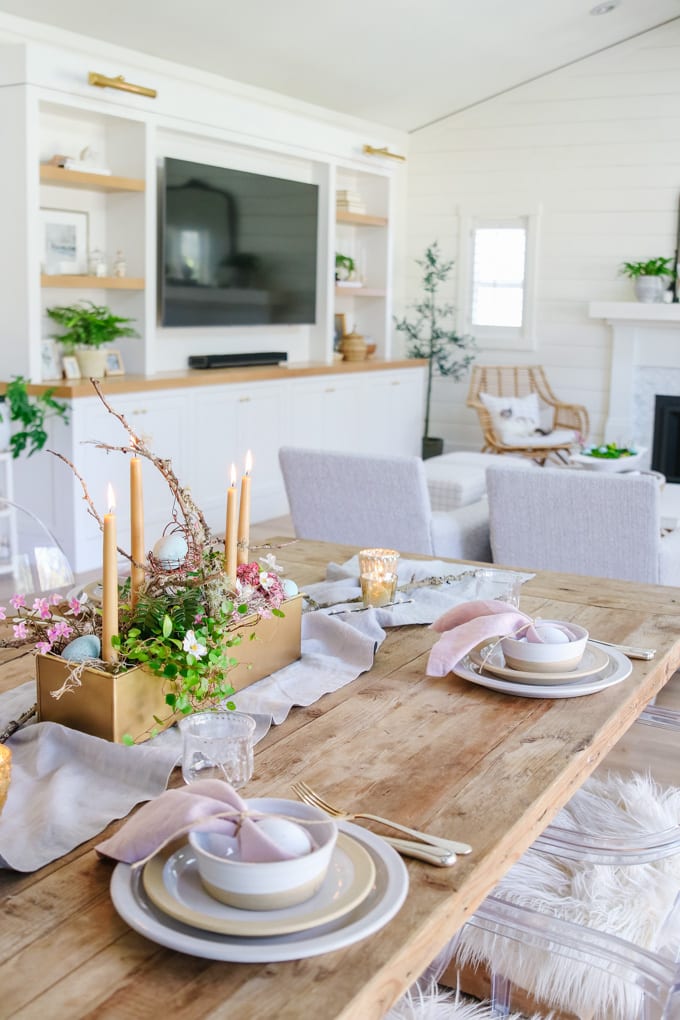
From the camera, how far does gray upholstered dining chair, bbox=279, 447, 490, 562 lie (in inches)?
146

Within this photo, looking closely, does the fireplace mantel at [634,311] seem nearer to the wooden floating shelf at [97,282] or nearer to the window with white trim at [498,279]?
the window with white trim at [498,279]

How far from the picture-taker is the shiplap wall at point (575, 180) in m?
7.85

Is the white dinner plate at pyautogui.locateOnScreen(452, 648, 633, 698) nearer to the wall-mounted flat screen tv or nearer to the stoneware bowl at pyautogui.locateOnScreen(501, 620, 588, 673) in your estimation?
the stoneware bowl at pyautogui.locateOnScreen(501, 620, 588, 673)

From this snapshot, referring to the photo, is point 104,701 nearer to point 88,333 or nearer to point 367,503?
point 367,503

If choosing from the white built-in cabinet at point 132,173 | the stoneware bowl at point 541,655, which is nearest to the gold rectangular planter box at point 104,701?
the stoneware bowl at point 541,655

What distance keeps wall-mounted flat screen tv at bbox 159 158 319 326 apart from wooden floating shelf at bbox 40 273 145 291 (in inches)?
14.6

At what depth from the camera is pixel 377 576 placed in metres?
2.08

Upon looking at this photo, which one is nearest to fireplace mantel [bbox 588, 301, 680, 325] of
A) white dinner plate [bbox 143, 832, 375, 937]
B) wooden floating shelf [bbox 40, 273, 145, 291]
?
wooden floating shelf [bbox 40, 273, 145, 291]

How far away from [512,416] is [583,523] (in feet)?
13.8

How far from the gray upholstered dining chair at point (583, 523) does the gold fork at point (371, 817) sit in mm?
2317

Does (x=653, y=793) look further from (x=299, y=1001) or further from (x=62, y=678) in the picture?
(x=299, y=1001)

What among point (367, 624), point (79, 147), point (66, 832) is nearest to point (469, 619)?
point (367, 624)

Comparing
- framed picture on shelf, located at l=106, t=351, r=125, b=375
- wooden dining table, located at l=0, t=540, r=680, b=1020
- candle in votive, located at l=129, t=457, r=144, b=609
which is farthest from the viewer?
framed picture on shelf, located at l=106, t=351, r=125, b=375

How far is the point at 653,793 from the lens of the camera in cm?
221
